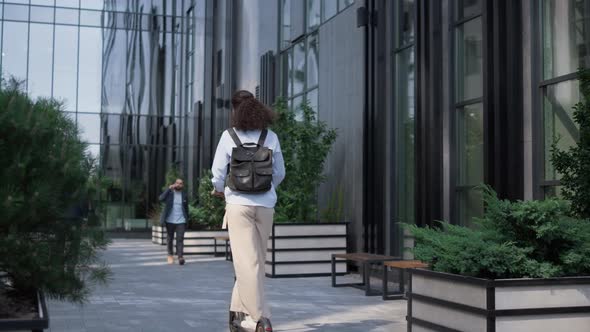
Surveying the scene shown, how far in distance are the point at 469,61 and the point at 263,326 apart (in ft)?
21.1

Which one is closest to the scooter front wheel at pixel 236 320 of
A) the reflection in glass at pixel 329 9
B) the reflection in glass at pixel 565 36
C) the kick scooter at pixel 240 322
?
the kick scooter at pixel 240 322

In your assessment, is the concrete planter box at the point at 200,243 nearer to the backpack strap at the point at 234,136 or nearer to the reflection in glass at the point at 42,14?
the backpack strap at the point at 234,136

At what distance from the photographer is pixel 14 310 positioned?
4555 millimetres

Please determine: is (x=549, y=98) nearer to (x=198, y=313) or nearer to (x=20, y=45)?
(x=198, y=313)

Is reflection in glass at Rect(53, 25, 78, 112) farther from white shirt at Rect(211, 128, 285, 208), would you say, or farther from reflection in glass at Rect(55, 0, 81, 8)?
white shirt at Rect(211, 128, 285, 208)

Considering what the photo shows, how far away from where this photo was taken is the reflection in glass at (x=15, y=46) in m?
33.5

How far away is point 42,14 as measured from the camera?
113ft

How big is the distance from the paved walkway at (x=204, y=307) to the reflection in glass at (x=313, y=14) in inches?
235

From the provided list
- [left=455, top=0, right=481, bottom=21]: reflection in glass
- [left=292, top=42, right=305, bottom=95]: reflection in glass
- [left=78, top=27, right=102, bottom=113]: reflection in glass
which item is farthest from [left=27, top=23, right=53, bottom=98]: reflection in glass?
[left=455, top=0, right=481, bottom=21]: reflection in glass

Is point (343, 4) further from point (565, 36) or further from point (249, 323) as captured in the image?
point (249, 323)

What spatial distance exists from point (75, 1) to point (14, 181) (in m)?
32.5

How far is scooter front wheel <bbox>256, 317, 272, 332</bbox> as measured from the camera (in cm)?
545

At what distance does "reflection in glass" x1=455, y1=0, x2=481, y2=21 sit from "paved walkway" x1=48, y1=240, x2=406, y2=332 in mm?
4089

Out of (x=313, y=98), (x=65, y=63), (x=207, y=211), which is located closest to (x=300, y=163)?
(x=313, y=98)
